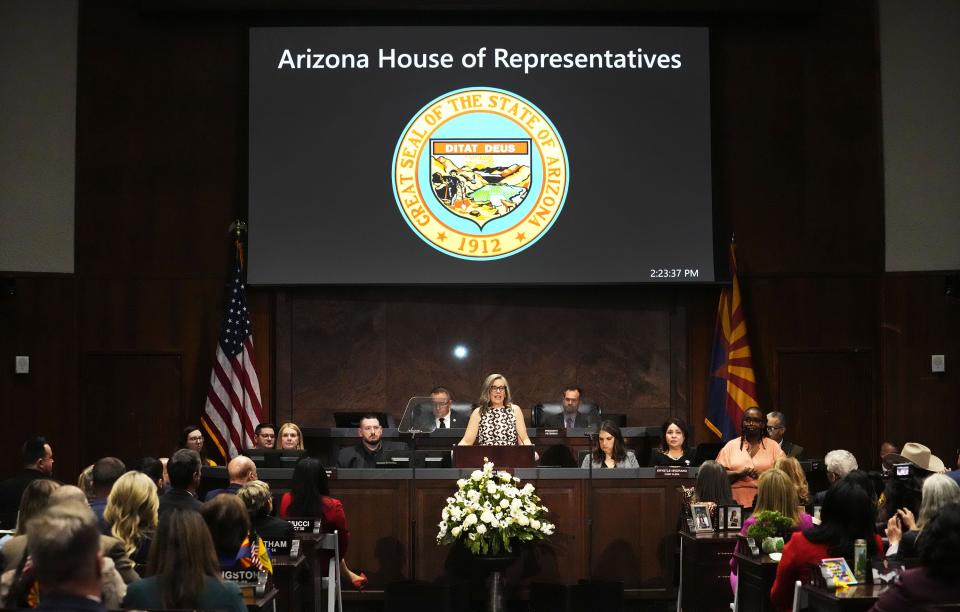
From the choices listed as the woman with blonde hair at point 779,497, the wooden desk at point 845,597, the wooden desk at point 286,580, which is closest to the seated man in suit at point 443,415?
the wooden desk at point 286,580

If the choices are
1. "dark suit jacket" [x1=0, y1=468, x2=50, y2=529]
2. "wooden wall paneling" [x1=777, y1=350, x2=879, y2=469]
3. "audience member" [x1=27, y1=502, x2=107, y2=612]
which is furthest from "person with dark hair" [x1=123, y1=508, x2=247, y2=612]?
"wooden wall paneling" [x1=777, y1=350, x2=879, y2=469]

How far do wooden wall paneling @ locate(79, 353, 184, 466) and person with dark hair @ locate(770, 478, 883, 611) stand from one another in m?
8.34

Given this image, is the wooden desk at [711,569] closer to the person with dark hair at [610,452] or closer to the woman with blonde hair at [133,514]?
the person with dark hair at [610,452]

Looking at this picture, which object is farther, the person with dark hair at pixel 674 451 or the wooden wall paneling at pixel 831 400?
the wooden wall paneling at pixel 831 400

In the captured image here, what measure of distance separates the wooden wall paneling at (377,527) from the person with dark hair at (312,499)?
105 cm

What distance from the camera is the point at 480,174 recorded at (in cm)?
1256

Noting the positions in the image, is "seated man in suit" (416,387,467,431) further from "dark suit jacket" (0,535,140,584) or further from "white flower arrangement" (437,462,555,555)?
"dark suit jacket" (0,535,140,584)

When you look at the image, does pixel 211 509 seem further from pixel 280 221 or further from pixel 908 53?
pixel 908 53

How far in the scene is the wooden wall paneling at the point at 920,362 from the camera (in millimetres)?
12539

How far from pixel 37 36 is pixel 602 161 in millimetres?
6244

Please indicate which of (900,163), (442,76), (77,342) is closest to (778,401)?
(900,163)

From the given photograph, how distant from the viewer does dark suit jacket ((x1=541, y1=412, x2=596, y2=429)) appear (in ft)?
38.1

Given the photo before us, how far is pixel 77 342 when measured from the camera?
12.6 meters

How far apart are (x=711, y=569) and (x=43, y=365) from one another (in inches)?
304
